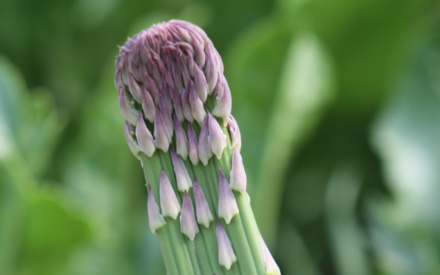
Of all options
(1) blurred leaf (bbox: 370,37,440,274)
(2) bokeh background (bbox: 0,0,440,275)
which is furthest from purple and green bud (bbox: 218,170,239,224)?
(1) blurred leaf (bbox: 370,37,440,274)

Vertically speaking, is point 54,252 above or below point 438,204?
above

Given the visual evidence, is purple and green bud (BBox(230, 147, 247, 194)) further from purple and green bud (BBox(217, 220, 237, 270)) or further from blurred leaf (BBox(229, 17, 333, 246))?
blurred leaf (BBox(229, 17, 333, 246))

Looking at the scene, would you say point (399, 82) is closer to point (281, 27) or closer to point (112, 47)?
point (281, 27)

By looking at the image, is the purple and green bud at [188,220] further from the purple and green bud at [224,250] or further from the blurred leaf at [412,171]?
the blurred leaf at [412,171]

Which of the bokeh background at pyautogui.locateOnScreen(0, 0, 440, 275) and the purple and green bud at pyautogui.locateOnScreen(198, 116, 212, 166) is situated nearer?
the purple and green bud at pyautogui.locateOnScreen(198, 116, 212, 166)

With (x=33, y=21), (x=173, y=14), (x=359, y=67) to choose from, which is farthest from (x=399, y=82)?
(x=33, y=21)

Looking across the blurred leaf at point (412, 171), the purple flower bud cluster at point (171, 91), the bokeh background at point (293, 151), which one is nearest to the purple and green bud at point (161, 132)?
the purple flower bud cluster at point (171, 91)

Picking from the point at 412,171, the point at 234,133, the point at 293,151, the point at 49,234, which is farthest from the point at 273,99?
the point at 234,133
